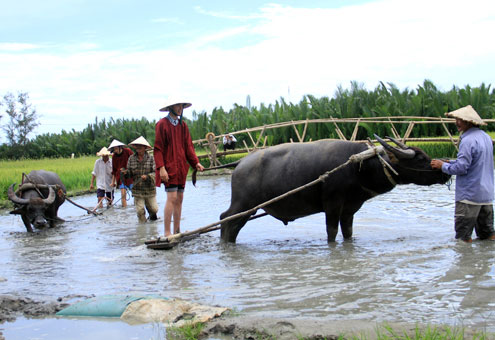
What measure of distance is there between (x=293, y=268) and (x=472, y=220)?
71.0 inches

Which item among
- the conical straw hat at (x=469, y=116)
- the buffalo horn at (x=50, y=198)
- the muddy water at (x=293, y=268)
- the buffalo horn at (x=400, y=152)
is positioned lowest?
the muddy water at (x=293, y=268)

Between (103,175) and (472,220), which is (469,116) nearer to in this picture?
(472,220)

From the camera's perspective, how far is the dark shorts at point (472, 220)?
5547mm

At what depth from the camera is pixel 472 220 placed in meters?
A: 5.57

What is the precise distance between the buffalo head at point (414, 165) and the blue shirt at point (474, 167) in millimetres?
264

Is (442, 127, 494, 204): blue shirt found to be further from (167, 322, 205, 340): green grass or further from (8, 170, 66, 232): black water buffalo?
(8, 170, 66, 232): black water buffalo

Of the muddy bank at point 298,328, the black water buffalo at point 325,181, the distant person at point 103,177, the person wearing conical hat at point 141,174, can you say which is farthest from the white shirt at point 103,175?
the muddy bank at point 298,328

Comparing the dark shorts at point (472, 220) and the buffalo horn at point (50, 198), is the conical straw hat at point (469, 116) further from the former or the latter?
the buffalo horn at point (50, 198)

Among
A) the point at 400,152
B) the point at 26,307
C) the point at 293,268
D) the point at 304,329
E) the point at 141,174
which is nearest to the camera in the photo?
the point at 304,329

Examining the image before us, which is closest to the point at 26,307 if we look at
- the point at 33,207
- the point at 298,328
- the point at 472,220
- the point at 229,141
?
the point at 298,328

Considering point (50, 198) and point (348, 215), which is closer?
point (348, 215)

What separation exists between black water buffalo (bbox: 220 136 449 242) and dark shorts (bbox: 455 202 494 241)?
0.41m

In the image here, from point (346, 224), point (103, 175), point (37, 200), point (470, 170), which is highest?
point (470, 170)

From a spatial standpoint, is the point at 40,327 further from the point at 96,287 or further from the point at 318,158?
the point at 318,158
